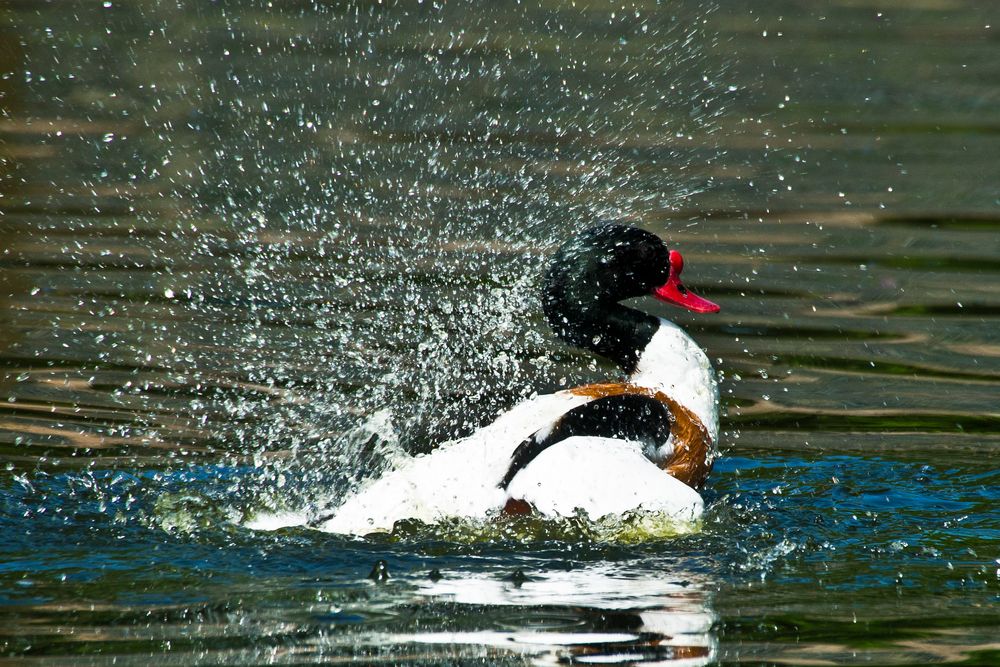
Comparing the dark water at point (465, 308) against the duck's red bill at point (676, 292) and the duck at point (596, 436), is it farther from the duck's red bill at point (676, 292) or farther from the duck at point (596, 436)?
the duck's red bill at point (676, 292)

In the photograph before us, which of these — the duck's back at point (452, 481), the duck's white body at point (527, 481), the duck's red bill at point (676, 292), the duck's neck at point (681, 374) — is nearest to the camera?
the duck's white body at point (527, 481)

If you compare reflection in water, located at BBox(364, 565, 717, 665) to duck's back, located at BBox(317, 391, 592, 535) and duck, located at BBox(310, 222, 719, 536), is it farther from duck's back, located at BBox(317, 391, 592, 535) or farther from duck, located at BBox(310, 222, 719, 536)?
duck's back, located at BBox(317, 391, 592, 535)

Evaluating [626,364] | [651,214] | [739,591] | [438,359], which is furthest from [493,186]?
[739,591]

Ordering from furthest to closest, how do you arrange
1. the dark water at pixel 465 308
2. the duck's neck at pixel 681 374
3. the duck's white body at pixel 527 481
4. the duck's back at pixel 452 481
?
the duck's neck at pixel 681 374 → the duck's back at pixel 452 481 → the duck's white body at pixel 527 481 → the dark water at pixel 465 308

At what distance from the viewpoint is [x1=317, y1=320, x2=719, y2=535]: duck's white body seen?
5391 millimetres

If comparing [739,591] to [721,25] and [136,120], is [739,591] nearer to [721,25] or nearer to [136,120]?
[136,120]

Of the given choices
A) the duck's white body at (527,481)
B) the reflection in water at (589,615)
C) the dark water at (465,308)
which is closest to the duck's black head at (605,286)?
the duck's white body at (527,481)

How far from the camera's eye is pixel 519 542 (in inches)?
207

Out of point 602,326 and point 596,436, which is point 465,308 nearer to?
point 602,326

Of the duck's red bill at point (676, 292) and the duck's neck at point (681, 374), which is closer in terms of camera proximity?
the duck's neck at point (681, 374)

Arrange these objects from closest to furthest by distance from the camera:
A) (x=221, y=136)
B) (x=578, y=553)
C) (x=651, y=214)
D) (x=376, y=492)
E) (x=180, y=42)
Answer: (x=578, y=553)
(x=376, y=492)
(x=651, y=214)
(x=221, y=136)
(x=180, y=42)

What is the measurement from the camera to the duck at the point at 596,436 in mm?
5434

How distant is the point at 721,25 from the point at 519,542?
8.61 m

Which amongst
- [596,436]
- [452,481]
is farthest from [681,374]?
[452,481]
